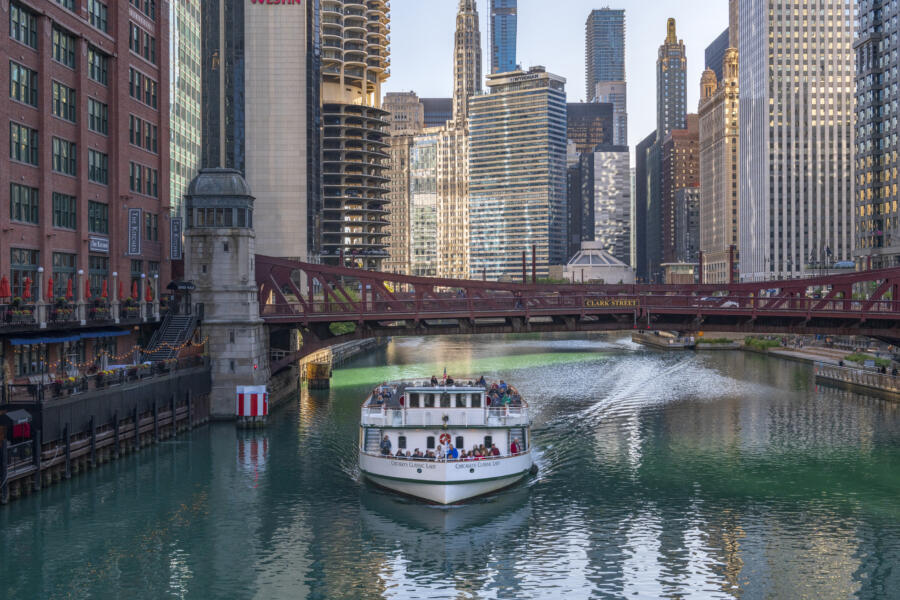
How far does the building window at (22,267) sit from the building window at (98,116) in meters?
13.3

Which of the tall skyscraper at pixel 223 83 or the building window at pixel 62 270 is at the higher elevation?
the tall skyscraper at pixel 223 83

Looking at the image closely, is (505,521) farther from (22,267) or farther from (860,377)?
(860,377)

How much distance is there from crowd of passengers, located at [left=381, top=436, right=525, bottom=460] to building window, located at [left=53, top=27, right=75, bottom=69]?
39.3m

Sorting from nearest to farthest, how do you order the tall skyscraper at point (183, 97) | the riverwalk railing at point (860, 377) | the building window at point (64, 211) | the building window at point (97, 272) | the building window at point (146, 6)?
the building window at point (64, 211) → the building window at point (97, 272) → the building window at point (146, 6) → the riverwalk railing at point (860, 377) → the tall skyscraper at point (183, 97)

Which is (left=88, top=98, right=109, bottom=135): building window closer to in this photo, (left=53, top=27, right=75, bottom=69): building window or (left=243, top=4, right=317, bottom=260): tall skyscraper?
(left=53, top=27, right=75, bottom=69): building window

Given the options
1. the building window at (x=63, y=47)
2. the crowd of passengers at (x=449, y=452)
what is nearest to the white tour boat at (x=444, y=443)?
the crowd of passengers at (x=449, y=452)

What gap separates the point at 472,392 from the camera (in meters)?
57.1

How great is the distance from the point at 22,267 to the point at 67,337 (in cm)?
680

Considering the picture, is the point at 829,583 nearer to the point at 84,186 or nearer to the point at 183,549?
the point at 183,549

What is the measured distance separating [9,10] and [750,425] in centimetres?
6412

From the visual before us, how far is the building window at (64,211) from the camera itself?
234ft

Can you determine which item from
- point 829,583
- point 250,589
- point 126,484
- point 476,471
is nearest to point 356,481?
point 476,471

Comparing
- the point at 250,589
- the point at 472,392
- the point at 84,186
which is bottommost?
the point at 250,589

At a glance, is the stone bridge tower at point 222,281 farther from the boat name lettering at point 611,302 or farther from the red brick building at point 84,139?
the boat name lettering at point 611,302
